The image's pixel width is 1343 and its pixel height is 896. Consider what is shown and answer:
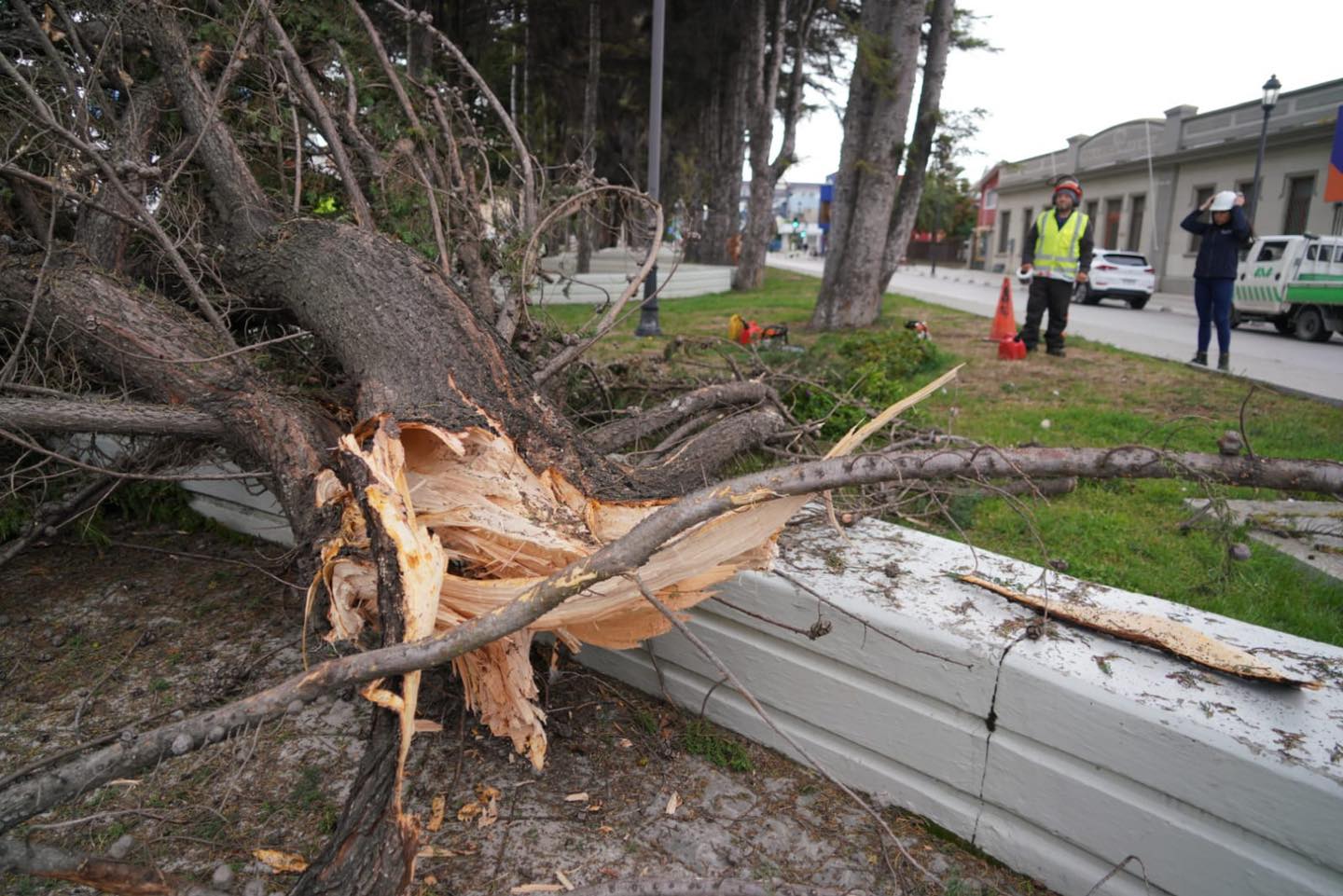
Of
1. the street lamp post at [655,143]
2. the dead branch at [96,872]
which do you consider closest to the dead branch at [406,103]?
the dead branch at [96,872]

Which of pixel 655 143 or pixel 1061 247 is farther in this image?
pixel 655 143

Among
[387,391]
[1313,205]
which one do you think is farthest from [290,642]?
[1313,205]

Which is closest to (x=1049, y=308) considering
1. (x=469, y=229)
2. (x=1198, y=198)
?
(x=469, y=229)

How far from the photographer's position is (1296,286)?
1445 centimetres

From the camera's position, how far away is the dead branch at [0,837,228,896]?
1.69 m

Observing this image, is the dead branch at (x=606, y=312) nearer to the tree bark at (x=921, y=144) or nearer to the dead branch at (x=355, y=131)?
the dead branch at (x=355, y=131)

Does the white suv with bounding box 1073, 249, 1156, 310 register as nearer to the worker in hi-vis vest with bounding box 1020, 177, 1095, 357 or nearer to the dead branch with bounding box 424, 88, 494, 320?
the worker in hi-vis vest with bounding box 1020, 177, 1095, 357

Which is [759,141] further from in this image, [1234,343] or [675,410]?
[675,410]

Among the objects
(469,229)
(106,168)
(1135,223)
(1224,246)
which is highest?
(1135,223)

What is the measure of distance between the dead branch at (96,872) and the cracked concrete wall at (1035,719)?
57.7 inches

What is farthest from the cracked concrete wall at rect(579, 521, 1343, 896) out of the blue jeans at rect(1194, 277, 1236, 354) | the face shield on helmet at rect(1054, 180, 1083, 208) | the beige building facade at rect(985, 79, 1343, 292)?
the beige building facade at rect(985, 79, 1343, 292)

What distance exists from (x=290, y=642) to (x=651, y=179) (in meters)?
8.34

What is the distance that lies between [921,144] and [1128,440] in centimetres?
684

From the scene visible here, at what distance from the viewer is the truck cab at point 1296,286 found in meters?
13.9
